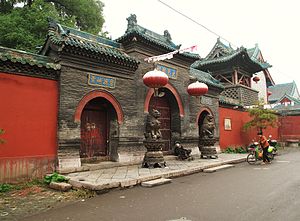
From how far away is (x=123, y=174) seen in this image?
287 inches

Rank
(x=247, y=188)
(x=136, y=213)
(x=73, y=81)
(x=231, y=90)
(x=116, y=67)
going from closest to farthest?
1. (x=136, y=213)
2. (x=247, y=188)
3. (x=73, y=81)
4. (x=116, y=67)
5. (x=231, y=90)

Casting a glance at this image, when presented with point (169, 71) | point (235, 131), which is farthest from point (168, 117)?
point (235, 131)

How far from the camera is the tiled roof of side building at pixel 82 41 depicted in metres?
7.88

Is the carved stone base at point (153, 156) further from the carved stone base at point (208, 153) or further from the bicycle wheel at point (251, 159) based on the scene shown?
the bicycle wheel at point (251, 159)

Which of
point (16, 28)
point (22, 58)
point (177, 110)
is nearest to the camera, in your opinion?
point (22, 58)

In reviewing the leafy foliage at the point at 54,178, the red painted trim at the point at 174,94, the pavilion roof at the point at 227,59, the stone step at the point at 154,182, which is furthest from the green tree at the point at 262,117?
the leafy foliage at the point at 54,178

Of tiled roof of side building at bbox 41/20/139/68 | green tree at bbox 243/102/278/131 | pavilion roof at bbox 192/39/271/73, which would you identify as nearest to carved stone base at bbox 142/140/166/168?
tiled roof of side building at bbox 41/20/139/68

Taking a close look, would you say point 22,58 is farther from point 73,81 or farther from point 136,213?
point 136,213

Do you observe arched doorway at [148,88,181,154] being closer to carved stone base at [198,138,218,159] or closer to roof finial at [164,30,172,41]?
carved stone base at [198,138,218,159]

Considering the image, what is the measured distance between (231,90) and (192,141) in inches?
308

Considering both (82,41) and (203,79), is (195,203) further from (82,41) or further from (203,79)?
(203,79)

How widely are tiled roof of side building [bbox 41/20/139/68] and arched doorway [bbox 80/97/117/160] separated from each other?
1698 mm

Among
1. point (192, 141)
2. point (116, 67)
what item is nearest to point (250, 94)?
point (192, 141)

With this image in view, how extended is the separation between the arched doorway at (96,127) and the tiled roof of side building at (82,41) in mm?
1698
